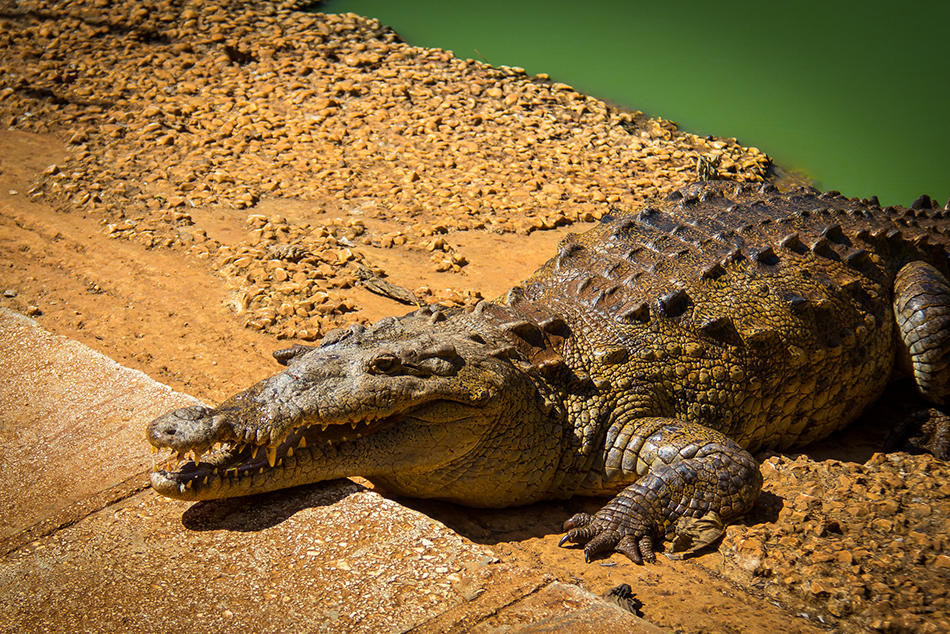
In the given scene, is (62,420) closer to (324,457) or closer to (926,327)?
(324,457)

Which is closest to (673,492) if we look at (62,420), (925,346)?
(925,346)

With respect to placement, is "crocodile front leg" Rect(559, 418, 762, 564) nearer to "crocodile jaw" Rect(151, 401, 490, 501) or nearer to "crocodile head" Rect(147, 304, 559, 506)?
"crocodile head" Rect(147, 304, 559, 506)

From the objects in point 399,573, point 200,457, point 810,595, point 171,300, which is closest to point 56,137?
point 171,300

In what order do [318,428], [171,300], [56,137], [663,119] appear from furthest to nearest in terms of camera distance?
[663,119], [56,137], [171,300], [318,428]

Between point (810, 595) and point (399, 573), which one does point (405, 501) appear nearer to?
A: point (399, 573)

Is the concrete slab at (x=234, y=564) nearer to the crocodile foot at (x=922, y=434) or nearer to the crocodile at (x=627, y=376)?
the crocodile at (x=627, y=376)

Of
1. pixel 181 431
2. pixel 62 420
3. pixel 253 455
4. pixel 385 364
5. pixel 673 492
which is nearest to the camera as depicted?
pixel 181 431
